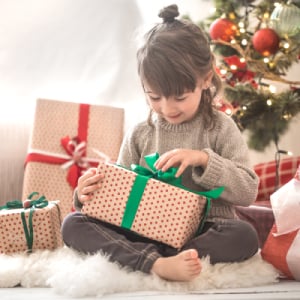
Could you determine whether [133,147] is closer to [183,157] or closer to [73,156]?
[183,157]

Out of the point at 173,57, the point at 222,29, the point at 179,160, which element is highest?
the point at 222,29

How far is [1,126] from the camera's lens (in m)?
1.89

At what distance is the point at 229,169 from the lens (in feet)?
3.83

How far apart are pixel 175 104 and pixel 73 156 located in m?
0.71

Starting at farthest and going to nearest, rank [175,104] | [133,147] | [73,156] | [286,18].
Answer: [73,156]
[286,18]
[133,147]
[175,104]

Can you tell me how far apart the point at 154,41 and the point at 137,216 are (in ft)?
1.25

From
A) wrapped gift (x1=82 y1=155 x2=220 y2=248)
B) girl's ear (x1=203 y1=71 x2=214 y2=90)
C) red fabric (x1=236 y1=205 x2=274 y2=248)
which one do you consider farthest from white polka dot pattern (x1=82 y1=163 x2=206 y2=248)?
red fabric (x1=236 y1=205 x2=274 y2=248)

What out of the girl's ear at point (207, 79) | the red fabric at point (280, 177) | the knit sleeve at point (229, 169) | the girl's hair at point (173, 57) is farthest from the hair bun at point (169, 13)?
the red fabric at point (280, 177)

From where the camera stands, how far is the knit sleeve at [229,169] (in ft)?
3.78

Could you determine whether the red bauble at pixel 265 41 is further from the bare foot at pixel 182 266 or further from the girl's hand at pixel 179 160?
the bare foot at pixel 182 266

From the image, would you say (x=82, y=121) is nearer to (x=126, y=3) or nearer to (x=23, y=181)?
(x=23, y=181)

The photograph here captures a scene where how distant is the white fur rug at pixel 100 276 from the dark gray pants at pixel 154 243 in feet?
0.07

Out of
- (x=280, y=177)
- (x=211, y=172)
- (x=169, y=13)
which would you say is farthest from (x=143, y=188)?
(x=280, y=177)

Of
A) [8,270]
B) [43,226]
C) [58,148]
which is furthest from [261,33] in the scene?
[8,270]
